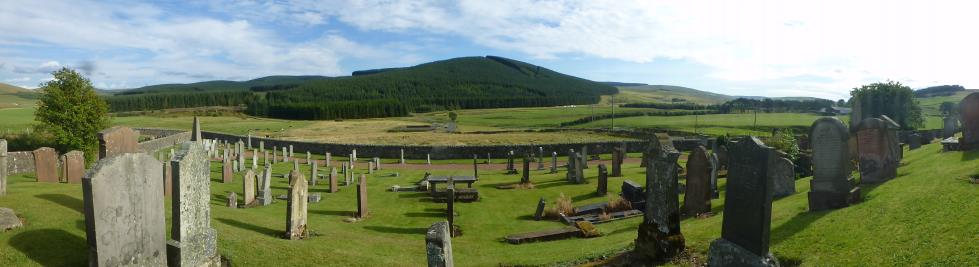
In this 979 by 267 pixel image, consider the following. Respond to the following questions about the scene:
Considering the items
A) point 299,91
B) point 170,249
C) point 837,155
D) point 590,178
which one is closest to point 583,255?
point 837,155

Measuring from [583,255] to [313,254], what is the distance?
224 inches

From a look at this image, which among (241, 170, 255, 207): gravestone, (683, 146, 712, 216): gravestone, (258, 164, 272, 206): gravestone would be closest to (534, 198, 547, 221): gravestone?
(683, 146, 712, 216): gravestone

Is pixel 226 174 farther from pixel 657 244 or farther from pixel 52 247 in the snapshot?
pixel 657 244

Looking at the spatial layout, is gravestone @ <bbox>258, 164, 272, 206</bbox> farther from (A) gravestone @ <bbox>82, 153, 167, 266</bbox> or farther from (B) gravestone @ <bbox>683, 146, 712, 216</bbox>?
(B) gravestone @ <bbox>683, 146, 712, 216</bbox>

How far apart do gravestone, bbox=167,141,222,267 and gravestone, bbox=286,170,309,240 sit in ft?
10.6

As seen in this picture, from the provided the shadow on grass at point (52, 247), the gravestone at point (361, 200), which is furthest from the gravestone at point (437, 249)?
the gravestone at point (361, 200)

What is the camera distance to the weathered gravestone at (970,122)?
685 inches

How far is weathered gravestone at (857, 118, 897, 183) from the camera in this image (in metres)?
15.8

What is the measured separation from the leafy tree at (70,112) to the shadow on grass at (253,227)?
20.5 m

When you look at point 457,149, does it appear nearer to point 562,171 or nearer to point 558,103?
point 562,171

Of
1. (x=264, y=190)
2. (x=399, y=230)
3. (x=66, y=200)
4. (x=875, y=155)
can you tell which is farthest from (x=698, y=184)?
(x=66, y=200)

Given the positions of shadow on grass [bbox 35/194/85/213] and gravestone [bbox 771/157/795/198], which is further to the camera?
gravestone [bbox 771/157/795/198]

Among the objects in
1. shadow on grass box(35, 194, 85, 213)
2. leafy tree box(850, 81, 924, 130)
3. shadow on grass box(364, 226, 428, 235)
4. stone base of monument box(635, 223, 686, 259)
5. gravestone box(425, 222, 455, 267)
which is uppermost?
leafy tree box(850, 81, 924, 130)

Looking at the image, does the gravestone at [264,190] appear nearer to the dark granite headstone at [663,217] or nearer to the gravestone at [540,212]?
the gravestone at [540,212]
